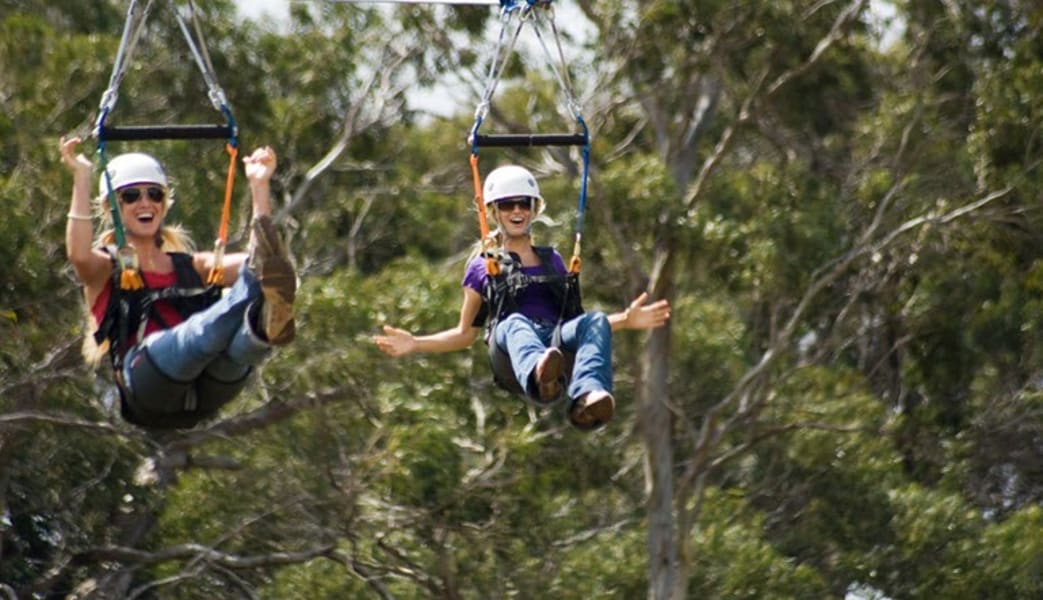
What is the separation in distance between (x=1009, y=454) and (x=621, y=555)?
14.8 ft

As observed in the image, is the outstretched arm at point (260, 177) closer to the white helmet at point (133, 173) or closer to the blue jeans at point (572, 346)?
the white helmet at point (133, 173)

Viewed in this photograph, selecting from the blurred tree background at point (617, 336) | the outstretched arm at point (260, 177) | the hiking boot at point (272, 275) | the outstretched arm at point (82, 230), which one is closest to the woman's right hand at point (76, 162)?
the outstretched arm at point (82, 230)

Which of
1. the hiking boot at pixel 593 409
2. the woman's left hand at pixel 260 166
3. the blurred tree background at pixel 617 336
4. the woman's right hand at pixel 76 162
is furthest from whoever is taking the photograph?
the blurred tree background at pixel 617 336

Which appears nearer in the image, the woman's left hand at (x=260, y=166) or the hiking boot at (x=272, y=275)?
the hiking boot at (x=272, y=275)

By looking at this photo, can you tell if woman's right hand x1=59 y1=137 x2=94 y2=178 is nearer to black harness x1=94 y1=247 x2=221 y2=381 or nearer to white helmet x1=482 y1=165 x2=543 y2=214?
black harness x1=94 y1=247 x2=221 y2=381

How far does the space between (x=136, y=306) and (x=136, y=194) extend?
1.23 ft

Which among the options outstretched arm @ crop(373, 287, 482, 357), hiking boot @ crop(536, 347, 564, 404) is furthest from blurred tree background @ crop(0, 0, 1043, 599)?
hiking boot @ crop(536, 347, 564, 404)

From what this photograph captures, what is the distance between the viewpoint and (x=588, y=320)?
28.6ft

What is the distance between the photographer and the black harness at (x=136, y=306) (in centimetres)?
836

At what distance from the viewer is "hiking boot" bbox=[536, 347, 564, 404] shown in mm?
8414

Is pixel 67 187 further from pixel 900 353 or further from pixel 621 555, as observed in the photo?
pixel 900 353

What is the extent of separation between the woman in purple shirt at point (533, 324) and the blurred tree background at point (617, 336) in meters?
5.81

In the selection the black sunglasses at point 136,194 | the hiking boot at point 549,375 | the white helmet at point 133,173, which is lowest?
the hiking boot at point 549,375

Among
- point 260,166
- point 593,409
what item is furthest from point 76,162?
point 593,409
